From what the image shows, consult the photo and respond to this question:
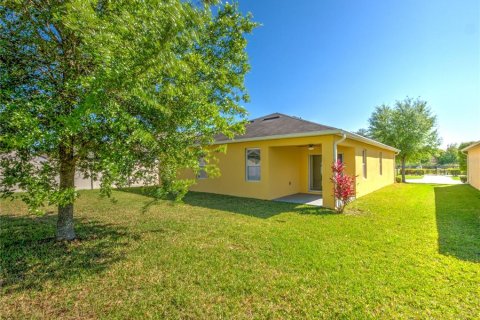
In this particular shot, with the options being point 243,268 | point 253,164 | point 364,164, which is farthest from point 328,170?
point 243,268

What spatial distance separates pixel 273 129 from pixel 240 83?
4271 mm

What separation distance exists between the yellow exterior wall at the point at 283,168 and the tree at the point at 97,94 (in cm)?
539

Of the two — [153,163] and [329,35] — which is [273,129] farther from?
[153,163]

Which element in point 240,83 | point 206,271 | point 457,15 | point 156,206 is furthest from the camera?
point 156,206

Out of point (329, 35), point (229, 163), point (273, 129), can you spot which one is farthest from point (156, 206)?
point (329, 35)

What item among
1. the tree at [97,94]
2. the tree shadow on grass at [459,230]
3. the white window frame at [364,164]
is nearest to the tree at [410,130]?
the white window frame at [364,164]

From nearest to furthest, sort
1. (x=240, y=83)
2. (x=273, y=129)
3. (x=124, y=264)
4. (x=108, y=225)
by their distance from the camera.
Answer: (x=124, y=264) < (x=108, y=225) < (x=240, y=83) < (x=273, y=129)

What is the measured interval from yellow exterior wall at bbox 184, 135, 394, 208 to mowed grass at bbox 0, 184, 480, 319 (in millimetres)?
3417

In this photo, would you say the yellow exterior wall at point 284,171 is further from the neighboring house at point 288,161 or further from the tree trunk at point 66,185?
the tree trunk at point 66,185

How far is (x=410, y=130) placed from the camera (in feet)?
67.2

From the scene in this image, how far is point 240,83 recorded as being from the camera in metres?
6.58

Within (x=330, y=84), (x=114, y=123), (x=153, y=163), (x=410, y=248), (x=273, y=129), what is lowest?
(x=410, y=248)

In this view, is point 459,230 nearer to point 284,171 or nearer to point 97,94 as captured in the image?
point 284,171

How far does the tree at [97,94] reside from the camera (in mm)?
2773
